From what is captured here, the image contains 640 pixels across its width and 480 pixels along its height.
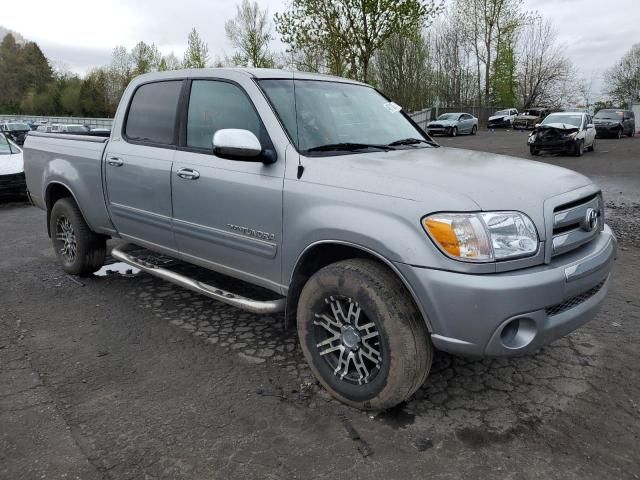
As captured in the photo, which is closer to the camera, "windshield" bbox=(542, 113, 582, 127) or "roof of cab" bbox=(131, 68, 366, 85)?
"roof of cab" bbox=(131, 68, 366, 85)

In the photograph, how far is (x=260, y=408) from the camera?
9.68ft

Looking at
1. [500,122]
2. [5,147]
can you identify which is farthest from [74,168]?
[500,122]

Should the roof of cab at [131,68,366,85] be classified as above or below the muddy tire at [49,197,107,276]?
above

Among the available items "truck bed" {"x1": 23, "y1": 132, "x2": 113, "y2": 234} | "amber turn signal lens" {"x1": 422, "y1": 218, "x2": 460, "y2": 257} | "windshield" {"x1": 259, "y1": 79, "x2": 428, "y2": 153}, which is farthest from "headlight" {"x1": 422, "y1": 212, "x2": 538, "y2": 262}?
"truck bed" {"x1": 23, "y1": 132, "x2": 113, "y2": 234}

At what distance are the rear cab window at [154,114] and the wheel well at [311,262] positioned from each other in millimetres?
1541

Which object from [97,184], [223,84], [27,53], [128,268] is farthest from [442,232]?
[27,53]

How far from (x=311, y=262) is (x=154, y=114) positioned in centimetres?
200

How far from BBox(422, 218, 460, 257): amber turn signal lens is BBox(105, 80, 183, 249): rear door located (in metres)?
2.11

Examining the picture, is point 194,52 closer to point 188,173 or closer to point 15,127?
point 15,127

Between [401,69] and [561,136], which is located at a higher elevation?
[401,69]

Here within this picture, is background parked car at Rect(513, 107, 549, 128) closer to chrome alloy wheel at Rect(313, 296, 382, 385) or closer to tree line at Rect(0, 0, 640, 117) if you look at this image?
tree line at Rect(0, 0, 640, 117)

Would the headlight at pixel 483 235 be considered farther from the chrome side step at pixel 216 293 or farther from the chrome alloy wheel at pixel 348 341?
the chrome side step at pixel 216 293

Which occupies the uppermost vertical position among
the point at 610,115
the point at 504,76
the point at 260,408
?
the point at 504,76

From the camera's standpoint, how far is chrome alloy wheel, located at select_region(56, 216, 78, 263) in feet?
17.1
